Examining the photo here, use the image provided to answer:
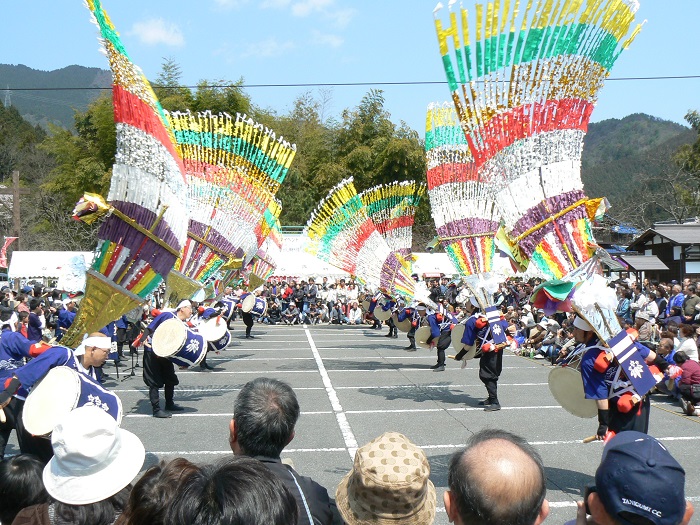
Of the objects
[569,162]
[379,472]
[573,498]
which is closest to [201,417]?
[573,498]

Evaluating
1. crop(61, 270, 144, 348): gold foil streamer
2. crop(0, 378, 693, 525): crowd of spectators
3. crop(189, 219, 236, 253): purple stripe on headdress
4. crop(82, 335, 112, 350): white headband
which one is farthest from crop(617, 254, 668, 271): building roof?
crop(0, 378, 693, 525): crowd of spectators

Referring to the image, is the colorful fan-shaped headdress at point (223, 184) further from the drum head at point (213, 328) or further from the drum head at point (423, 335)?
the drum head at point (423, 335)

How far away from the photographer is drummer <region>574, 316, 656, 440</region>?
516 centimetres

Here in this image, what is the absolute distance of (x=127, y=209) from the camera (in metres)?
5.41

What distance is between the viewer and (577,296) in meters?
5.30

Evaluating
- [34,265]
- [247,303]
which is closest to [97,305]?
[247,303]

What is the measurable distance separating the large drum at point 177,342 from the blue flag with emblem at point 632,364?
4.34 metres

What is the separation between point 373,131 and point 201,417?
2759 centimetres

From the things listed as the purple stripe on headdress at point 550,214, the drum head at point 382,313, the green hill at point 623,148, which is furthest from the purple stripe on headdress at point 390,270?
the green hill at point 623,148

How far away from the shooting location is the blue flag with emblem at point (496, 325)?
848 cm

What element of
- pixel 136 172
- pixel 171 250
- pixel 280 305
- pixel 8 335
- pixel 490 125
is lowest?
pixel 280 305

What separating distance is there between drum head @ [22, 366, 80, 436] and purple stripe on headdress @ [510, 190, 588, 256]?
398cm

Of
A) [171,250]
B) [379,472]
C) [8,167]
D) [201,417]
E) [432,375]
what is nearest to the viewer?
[379,472]

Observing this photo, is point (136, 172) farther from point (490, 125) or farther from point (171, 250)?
point (490, 125)
